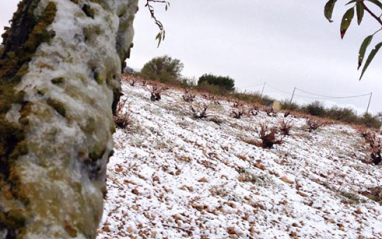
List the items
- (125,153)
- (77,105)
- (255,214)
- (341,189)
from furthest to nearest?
(341,189) → (125,153) → (255,214) → (77,105)

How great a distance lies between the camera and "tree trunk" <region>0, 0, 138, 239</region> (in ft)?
1.66

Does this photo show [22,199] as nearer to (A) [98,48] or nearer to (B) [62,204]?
(B) [62,204]

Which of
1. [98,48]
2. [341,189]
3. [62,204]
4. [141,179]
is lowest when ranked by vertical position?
[141,179]

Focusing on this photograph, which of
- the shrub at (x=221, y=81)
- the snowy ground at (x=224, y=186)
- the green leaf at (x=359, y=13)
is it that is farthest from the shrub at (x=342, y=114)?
the green leaf at (x=359, y=13)

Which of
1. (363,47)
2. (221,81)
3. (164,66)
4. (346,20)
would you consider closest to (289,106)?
(221,81)

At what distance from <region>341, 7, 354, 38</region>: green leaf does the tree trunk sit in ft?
1.98

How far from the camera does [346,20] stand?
80cm

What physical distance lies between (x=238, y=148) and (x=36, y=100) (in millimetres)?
5318

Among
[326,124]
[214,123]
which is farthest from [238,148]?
[326,124]

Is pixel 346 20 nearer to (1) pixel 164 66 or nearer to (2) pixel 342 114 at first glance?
(2) pixel 342 114

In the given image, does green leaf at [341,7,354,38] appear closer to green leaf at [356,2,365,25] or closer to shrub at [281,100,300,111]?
green leaf at [356,2,365,25]

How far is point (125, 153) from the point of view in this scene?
4.16 metres

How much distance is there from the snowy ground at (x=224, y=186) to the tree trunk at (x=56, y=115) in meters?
1.91

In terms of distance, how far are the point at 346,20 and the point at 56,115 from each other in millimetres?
762
